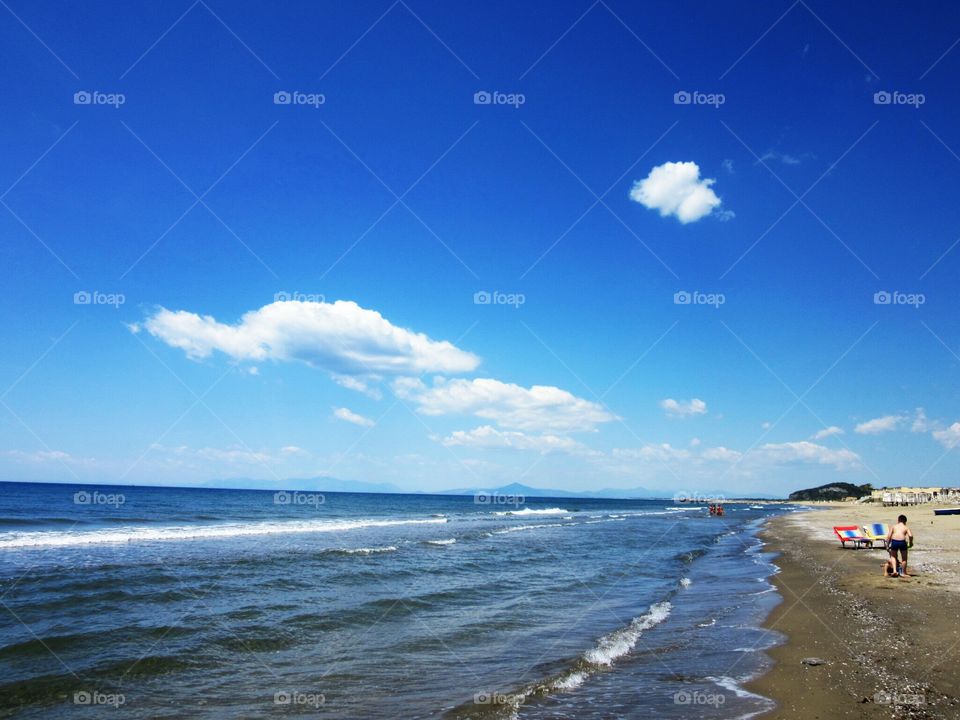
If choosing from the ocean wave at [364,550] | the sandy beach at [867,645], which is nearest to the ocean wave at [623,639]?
the sandy beach at [867,645]

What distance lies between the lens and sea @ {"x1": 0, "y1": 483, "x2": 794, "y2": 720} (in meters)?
8.80

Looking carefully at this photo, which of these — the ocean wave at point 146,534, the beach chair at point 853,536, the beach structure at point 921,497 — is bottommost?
the beach structure at point 921,497

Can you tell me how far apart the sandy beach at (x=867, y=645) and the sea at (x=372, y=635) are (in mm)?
558

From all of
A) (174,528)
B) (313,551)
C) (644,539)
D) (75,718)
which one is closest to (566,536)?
(644,539)

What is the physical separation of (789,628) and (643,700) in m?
5.95

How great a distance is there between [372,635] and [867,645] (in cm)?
985

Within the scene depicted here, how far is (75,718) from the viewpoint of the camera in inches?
326

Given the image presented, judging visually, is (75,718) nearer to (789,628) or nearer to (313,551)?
(789,628)

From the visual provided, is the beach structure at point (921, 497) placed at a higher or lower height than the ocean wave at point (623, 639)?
lower

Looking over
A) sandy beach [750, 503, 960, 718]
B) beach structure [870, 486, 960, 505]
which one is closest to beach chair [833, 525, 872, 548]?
sandy beach [750, 503, 960, 718]

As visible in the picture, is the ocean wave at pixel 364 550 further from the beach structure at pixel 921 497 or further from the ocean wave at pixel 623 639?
the beach structure at pixel 921 497

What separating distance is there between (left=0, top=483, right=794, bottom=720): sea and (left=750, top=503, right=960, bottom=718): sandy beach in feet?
1.83

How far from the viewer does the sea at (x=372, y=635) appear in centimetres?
880

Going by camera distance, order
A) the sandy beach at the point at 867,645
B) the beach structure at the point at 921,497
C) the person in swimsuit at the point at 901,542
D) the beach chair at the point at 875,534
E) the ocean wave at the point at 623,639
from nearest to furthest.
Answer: the sandy beach at the point at 867,645, the ocean wave at the point at 623,639, the person in swimsuit at the point at 901,542, the beach chair at the point at 875,534, the beach structure at the point at 921,497
